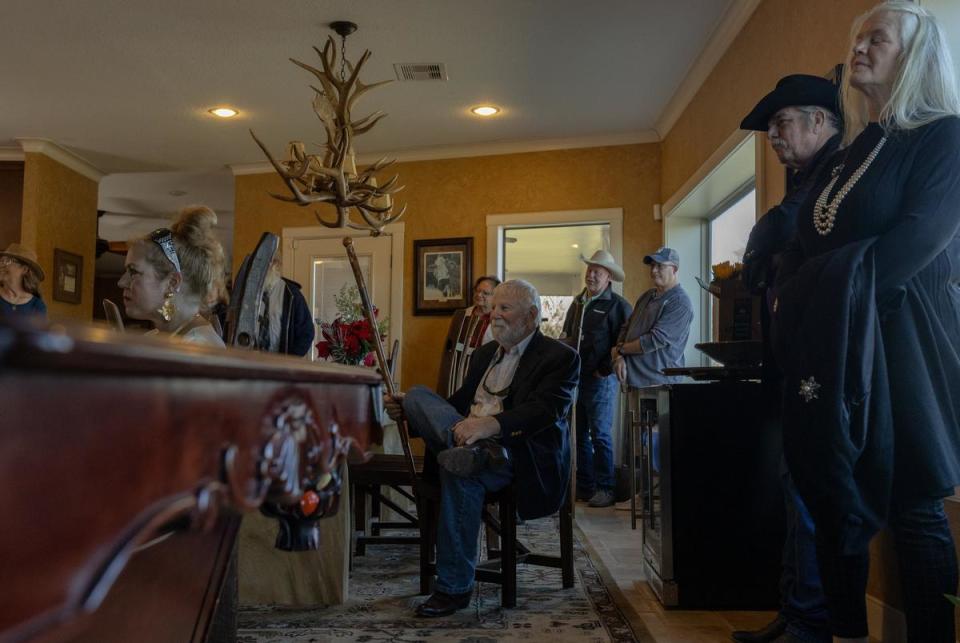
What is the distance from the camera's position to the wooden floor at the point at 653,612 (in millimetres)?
2439

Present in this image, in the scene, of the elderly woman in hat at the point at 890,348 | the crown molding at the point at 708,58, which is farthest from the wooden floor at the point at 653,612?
the crown molding at the point at 708,58

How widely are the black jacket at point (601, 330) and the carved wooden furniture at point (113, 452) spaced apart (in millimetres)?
4781

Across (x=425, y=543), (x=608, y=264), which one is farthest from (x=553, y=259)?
(x=425, y=543)

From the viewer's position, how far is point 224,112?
234 inches

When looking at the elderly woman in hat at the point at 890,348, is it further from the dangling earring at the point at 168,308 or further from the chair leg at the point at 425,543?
the chair leg at the point at 425,543

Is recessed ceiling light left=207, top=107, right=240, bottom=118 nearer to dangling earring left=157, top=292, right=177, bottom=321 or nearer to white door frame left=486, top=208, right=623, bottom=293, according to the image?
white door frame left=486, top=208, right=623, bottom=293

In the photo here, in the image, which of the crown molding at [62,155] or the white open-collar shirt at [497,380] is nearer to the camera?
the white open-collar shirt at [497,380]

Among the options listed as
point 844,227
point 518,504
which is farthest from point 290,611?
point 844,227

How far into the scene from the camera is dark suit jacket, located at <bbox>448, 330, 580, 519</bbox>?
108 inches

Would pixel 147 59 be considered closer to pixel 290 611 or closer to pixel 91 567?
pixel 290 611

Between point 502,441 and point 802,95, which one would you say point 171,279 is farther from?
point 802,95

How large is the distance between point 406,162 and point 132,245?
530 centimetres

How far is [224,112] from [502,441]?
4208mm

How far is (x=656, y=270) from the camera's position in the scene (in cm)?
503
